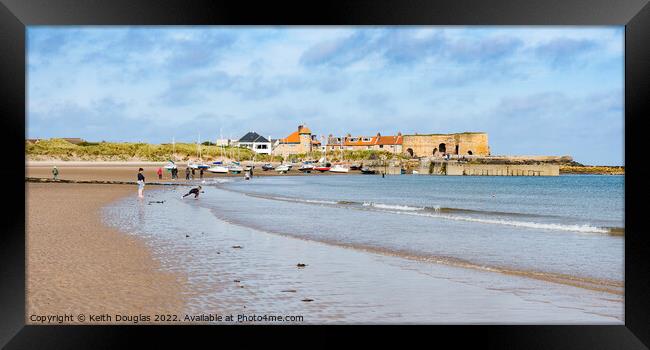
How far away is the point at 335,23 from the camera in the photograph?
513cm

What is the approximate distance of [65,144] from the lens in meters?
108

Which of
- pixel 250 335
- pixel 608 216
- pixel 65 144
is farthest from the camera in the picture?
pixel 65 144

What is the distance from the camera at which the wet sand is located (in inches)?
255

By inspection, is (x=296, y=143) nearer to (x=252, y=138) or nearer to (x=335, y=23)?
(x=252, y=138)

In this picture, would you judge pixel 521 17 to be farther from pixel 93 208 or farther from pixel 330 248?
pixel 93 208

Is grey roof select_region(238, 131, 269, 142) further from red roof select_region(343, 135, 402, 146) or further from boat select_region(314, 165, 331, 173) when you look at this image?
boat select_region(314, 165, 331, 173)

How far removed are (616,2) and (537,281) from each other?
17.8 feet

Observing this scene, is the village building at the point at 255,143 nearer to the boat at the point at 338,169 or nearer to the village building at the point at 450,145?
the village building at the point at 450,145

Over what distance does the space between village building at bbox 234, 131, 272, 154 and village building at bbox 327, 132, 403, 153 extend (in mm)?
16506

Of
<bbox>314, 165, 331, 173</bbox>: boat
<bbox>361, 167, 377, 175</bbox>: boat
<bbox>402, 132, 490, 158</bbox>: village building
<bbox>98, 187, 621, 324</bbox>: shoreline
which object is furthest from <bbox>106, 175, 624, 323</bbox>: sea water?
<bbox>402, 132, 490, 158</bbox>: village building

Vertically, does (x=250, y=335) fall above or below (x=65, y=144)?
below

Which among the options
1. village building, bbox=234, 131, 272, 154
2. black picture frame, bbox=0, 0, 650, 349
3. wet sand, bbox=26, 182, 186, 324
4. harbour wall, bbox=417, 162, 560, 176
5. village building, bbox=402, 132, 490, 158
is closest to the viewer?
black picture frame, bbox=0, 0, 650, 349

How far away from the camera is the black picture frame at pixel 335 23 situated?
4.75 metres

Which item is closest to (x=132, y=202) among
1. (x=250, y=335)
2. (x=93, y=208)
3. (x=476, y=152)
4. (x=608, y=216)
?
(x=93, y=208)
